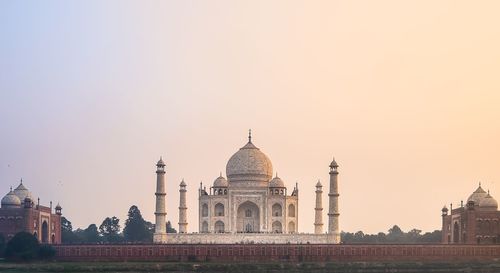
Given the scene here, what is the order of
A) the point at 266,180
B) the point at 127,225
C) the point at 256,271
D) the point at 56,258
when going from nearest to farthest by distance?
the point at 256,271
the point at 56,258
the point at 266,180
the point at 127,225

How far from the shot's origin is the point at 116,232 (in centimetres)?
9700

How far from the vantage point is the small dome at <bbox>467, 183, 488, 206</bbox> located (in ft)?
265

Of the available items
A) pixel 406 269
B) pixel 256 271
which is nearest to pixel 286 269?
pixel 256 271

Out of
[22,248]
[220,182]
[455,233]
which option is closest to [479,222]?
[455,233]

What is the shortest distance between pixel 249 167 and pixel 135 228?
52.1 ft

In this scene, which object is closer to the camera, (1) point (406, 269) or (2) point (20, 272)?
(2) point (20, 272)

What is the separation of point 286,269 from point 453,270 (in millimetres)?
9818

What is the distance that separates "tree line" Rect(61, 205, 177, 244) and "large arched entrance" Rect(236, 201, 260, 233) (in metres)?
12.5

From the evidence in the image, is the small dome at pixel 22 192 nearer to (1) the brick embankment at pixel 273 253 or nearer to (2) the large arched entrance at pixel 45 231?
(2) the large arched entrance at pixel 45 231

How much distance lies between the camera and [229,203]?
261 ft

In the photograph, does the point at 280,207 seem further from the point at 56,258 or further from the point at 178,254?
the point at 56,258

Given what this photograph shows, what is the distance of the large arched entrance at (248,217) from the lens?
80062mm

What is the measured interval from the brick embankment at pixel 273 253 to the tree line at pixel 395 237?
83.1 feet

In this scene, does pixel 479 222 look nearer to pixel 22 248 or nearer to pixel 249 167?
pixel 249 167
